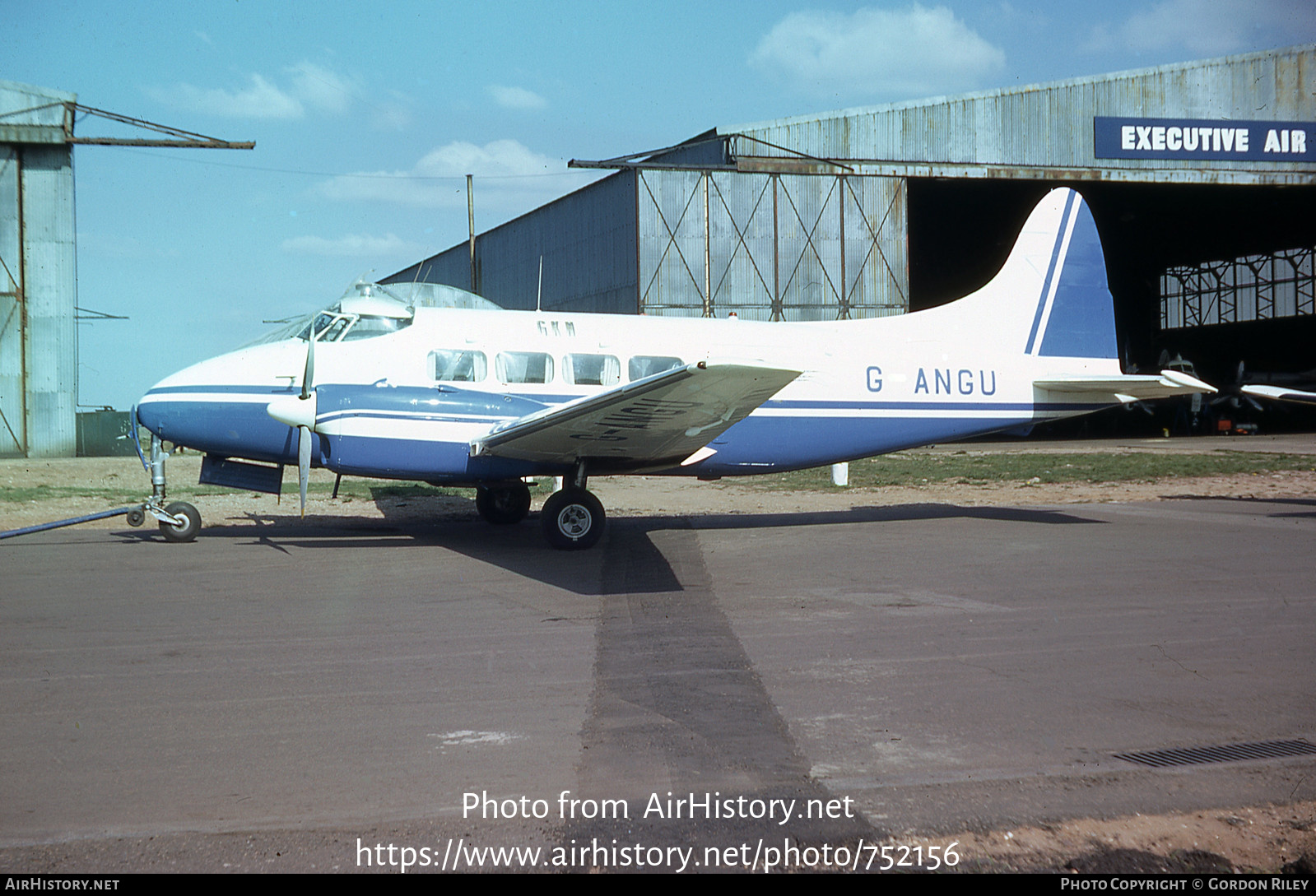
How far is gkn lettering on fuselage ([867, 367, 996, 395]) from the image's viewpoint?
14.3 metres

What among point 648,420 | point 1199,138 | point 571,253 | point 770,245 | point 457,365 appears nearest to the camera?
point 648,420

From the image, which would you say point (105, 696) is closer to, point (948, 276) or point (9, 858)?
point (9, 858)

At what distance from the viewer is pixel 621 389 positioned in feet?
31.1

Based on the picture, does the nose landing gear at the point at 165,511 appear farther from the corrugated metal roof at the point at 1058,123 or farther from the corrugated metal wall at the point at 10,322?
the corrugated metal wall at the point at 10,322

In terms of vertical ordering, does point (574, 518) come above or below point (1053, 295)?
below

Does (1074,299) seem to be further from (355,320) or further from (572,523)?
(355,320)

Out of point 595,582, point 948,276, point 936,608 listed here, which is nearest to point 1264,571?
point 936,608

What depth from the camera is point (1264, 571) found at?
32.1 feet

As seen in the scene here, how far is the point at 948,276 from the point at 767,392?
133 feet

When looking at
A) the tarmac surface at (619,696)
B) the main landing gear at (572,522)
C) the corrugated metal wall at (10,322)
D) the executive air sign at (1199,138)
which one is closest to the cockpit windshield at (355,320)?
the tarmac surface at (619,696)

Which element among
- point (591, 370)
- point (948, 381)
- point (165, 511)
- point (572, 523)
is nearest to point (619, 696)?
point (572, 523)

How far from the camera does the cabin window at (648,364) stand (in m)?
13.2

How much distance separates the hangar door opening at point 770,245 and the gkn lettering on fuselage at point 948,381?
15525mm

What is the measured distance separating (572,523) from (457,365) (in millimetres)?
2618
